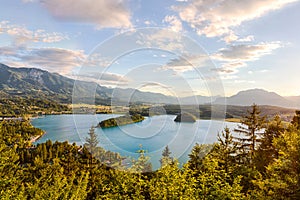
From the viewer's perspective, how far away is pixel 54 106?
612ft

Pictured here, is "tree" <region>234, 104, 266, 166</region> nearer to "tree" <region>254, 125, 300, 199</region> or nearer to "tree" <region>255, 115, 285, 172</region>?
"tree" <region>255, 115, 285, 172</region>

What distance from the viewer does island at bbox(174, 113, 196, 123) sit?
1506 centimetres

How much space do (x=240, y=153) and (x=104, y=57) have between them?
13.4 metres

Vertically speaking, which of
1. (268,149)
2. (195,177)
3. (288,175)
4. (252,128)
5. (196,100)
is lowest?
(195,177)

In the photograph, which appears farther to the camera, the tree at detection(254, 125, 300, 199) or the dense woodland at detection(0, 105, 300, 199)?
the dense woodland at detection(0, 105, 300, 199)

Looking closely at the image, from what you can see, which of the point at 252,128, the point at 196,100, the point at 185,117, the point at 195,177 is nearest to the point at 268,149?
the point at 252,128

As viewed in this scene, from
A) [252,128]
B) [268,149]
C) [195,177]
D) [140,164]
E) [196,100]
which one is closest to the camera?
Result: [140,164]

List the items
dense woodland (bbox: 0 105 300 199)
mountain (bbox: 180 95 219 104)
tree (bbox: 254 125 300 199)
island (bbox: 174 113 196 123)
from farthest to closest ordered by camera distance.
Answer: island (bbox: 174 113 196 123) < mountain (bbox: 180 95 219 104) < dense woodland (bbox: 0 105 300 199) < tree (bbox: 254 125 300 199)

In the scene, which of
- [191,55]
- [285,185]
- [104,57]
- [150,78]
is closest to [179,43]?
[191,55]

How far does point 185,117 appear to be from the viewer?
15.2 meters

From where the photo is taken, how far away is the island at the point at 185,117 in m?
15.1

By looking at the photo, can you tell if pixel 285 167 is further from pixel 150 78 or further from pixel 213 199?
pixel 150 78

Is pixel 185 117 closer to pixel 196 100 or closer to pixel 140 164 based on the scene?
pixel 196 100

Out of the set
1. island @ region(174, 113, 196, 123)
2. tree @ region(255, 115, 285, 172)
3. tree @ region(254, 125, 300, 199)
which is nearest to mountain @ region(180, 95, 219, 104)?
island @ region(174, 113, 196, 123)
